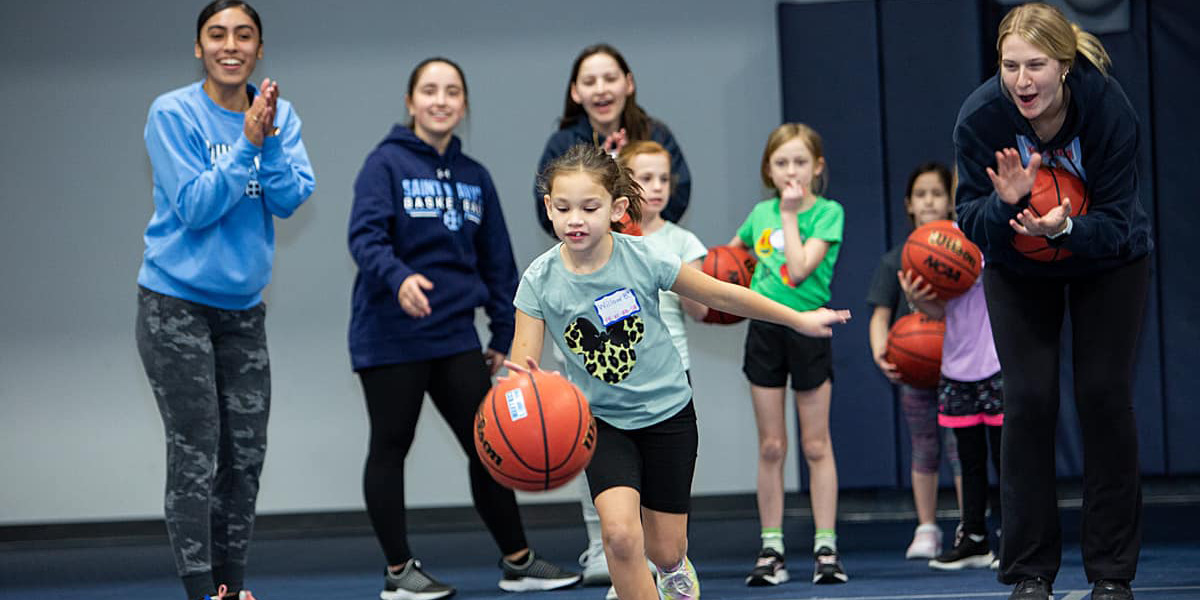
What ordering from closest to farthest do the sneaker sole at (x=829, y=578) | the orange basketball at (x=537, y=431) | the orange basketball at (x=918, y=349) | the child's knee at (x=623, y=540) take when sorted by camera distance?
the orange basketball at (x=537, y=431) → the child's knee at (x=623, y=540) → the sneaker sole at (x=829, y=578) → the orange basketball at (x=918, y=349)

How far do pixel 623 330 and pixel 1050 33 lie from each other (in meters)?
1.18

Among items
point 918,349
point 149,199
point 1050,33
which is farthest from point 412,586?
point 149,199

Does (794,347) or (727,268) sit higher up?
(727,268)

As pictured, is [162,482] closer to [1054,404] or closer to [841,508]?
[841,508]

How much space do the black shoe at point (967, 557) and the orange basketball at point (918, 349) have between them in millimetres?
588

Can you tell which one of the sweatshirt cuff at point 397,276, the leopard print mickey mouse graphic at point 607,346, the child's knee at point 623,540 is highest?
the sweatshirt cuff at point 397,276

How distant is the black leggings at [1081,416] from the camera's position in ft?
9.57

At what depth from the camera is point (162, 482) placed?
6129 millimetres

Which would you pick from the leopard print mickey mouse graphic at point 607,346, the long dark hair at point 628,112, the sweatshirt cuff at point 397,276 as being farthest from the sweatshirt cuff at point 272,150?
the long dark hair at point 628,112

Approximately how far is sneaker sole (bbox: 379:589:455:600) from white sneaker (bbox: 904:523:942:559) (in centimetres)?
170

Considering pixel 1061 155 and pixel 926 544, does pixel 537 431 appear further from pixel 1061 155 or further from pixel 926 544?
pixel 926 544

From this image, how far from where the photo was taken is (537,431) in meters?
2.63

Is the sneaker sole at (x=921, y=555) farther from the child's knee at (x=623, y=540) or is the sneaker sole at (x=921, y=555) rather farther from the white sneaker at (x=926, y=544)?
the child's knee at (x=623, y=540)

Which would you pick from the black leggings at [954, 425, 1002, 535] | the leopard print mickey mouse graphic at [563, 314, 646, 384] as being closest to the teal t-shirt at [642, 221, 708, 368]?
the leopard print mickey mouse graphic at [563, 314, 646, 384]
